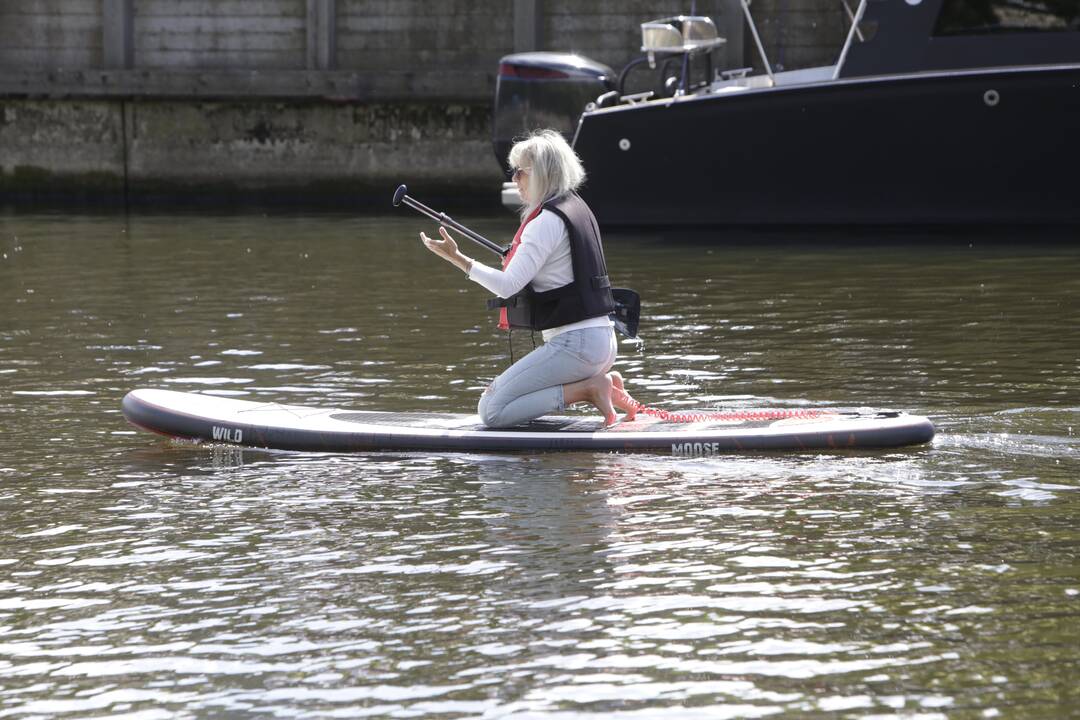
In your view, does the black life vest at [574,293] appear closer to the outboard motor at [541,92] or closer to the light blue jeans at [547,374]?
the light blue jeans at [547,374]

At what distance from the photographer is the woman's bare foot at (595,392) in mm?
7324

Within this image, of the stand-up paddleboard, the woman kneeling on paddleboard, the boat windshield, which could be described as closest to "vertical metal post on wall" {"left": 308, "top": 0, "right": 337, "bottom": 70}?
the boat windshield

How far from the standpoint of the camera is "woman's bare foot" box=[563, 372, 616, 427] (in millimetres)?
7324

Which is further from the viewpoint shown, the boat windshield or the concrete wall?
the concrete wall

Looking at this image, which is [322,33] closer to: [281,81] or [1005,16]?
[281,81]

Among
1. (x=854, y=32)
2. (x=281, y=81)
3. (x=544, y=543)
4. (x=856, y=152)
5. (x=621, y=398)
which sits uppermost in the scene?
(x=854, y=32)

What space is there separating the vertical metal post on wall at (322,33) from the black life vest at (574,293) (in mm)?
→ 14953

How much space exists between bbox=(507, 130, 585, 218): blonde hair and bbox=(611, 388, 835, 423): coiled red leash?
0.91 meters

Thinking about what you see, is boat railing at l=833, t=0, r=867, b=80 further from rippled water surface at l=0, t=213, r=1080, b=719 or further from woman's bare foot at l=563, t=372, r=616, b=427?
woman's bare foot at l=563, t=372, r=616, b=427

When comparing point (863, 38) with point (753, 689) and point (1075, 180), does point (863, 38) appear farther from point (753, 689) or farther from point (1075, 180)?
point (753, 689)

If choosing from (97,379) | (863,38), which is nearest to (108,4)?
(863,38)

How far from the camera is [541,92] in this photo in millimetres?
16469

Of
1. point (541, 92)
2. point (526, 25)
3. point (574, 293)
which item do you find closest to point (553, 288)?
point (574, 293)

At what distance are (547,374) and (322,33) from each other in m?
15.1
